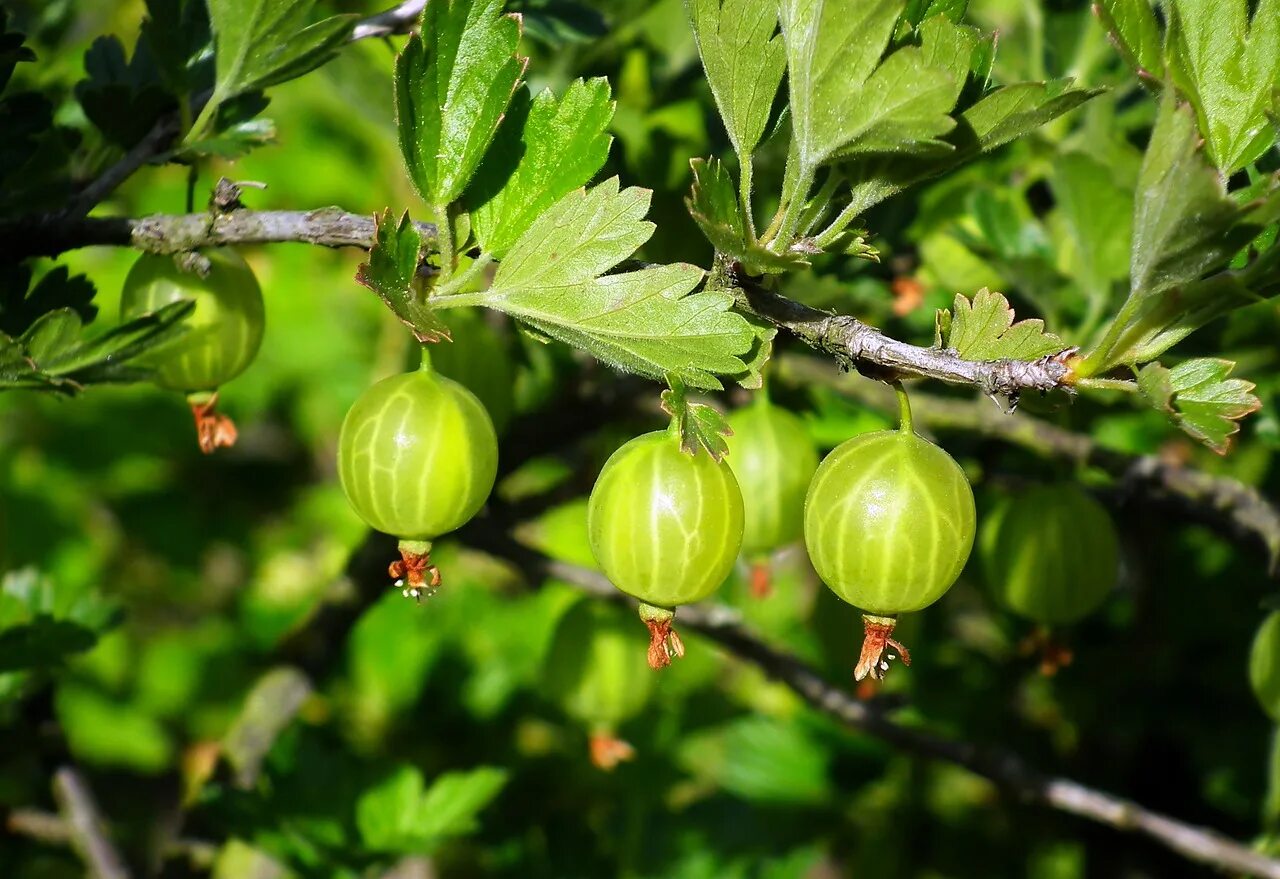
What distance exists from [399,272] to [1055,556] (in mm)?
780

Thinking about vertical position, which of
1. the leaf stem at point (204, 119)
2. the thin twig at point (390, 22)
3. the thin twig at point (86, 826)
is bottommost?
the thin twig at point (86, 826)

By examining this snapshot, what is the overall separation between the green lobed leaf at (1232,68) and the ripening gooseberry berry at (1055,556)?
1.74 ft

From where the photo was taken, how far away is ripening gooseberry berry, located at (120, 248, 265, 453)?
0.90 metres

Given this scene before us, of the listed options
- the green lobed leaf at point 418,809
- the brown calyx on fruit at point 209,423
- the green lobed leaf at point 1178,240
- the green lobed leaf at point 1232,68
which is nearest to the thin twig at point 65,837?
the green lobed leaf at point 418,809

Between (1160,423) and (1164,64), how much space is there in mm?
1277

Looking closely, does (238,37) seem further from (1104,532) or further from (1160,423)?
(1160,423)

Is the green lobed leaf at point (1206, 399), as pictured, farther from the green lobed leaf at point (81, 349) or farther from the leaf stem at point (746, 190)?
the green lobed leaf at point (81, 349)

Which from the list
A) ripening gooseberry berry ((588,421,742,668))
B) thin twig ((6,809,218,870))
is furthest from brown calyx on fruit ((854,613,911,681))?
thin twig ((6,809,218,870))

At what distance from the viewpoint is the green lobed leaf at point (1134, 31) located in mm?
746

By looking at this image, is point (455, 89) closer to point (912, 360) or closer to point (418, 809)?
point (912, 360)

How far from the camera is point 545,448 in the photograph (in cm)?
145

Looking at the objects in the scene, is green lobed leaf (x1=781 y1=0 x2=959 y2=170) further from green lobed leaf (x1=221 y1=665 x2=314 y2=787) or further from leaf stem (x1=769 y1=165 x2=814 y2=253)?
green lobed leaf (x1=221 y1=665 x2=314 y2=787)

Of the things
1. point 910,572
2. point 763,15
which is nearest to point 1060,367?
point 910,572

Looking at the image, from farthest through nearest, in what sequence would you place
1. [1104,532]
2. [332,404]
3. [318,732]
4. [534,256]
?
[332,404] → [318,732] → [1104,532] → [534,256]
